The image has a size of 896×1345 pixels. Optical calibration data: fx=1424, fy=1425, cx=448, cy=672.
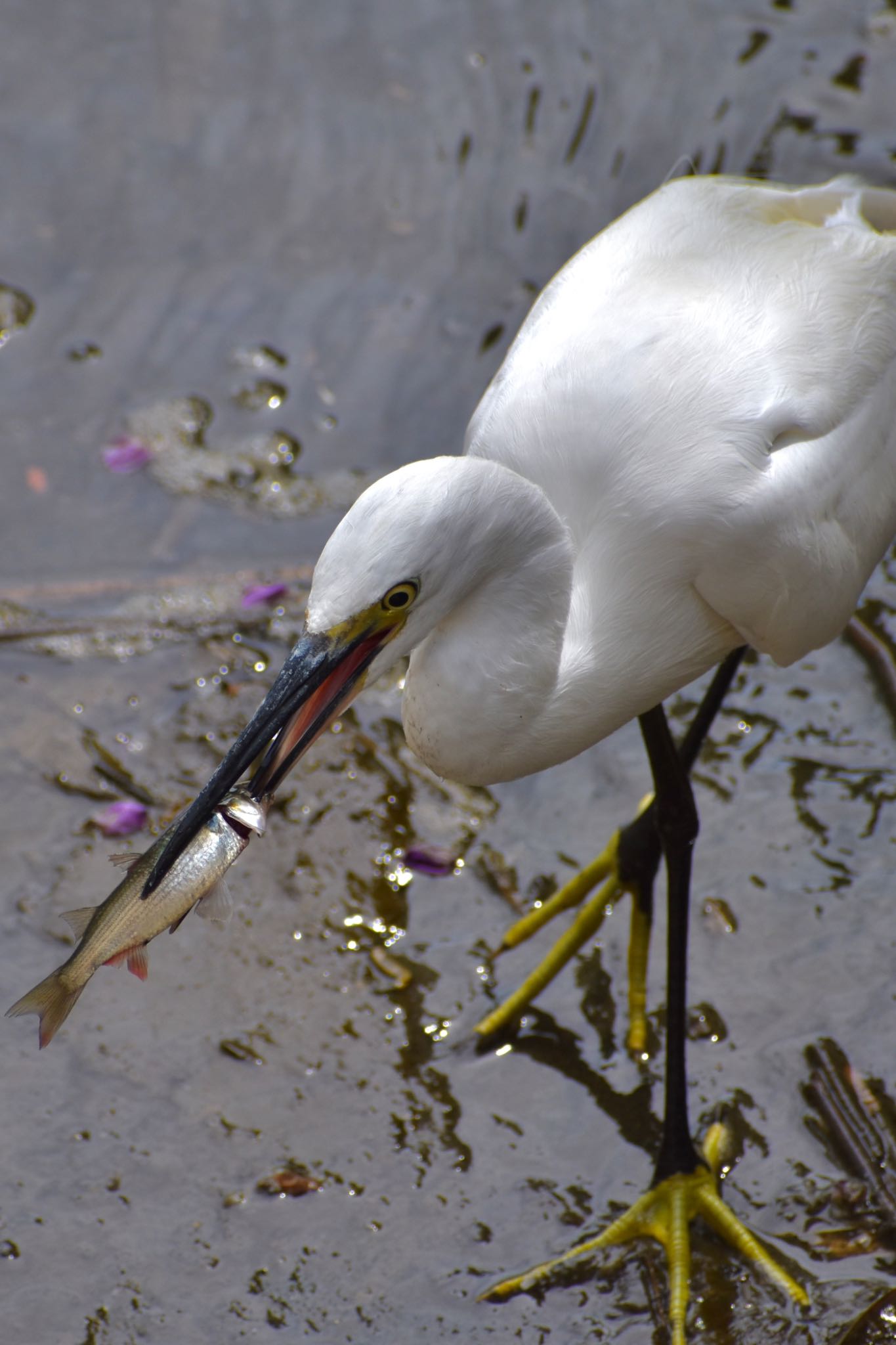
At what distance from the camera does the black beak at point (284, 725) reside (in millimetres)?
2031

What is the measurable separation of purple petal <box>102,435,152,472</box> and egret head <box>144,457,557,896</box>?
268 cm

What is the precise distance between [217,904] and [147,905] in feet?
0.39

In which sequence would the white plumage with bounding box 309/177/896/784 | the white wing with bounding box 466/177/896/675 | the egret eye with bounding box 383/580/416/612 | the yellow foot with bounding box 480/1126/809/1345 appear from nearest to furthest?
the egret eye with bounding box 383/580/416/612 → the white plumage with bounding box 309/177/896/784 → the white wing with bounding box 466/177/896/675 → the yellow foot with bounding box 480/1126/809/1345

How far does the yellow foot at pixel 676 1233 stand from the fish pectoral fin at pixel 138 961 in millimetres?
1245

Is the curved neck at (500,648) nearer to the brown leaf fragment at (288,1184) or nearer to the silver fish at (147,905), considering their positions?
the silver fish at (147,905)

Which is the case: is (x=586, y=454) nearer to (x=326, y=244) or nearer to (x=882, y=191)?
(x=882, y=191)

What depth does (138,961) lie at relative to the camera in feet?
6.83

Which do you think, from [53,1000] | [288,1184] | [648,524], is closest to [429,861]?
[288,1184]

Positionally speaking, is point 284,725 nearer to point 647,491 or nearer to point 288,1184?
point 647,491

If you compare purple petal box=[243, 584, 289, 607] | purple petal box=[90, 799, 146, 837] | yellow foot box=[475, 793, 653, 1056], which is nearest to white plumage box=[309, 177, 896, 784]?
yellow foot box=[475, 793, 653, 1056]

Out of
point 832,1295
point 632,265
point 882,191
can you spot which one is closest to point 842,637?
point 882,191

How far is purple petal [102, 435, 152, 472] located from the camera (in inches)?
185

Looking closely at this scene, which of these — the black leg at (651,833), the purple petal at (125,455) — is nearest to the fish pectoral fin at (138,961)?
the black leg at (651,833)

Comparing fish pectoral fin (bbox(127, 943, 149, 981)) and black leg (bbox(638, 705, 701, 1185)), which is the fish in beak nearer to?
fish pectoral fin (bbox(127, 943, 149, 981))
